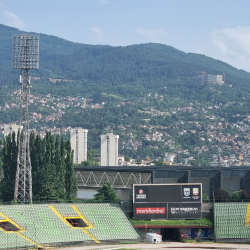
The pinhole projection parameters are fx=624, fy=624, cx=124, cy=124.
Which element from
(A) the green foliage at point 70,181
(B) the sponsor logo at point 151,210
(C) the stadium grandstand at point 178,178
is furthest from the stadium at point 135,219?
(C) the stadium grandstand at point 178,178

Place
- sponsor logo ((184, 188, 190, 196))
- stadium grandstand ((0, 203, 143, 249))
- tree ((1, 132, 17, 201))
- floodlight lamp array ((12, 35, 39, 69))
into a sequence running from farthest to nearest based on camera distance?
tree ((1, 132, 17, 201)) → floodlight lamp array ((12, 35, 39, 69)) → sponsor logo ((184, 188, 190, 196)) → stadium grandstand ((0, 203, 143, 249))

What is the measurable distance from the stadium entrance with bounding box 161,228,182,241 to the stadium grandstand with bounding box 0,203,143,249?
554 centimetres

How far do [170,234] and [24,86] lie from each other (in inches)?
972

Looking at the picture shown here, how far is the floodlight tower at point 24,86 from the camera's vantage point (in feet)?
240

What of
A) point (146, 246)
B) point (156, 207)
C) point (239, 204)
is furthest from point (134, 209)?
point (239, 204)

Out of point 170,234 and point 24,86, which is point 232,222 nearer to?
point 170,234

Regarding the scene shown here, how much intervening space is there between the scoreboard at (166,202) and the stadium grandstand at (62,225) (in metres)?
2.47

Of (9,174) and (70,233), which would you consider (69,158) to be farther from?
(70,233)

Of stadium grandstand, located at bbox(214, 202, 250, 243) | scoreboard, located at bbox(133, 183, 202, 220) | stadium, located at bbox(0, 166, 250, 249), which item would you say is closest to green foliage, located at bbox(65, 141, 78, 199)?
stadium, located at bbox(0, 166, 250, 249)

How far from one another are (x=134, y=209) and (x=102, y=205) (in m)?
4.29

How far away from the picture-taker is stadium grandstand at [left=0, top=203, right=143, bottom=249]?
63.3 meters

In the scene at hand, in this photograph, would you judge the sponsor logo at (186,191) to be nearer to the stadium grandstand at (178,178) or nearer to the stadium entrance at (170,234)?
the stadium entrance at (170,234)

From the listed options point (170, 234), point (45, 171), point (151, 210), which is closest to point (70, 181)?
point (45, 171)

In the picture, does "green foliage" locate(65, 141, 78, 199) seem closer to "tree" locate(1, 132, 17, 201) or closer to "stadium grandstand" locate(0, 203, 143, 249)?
"tree" locate(1, 132, 17, 201)
